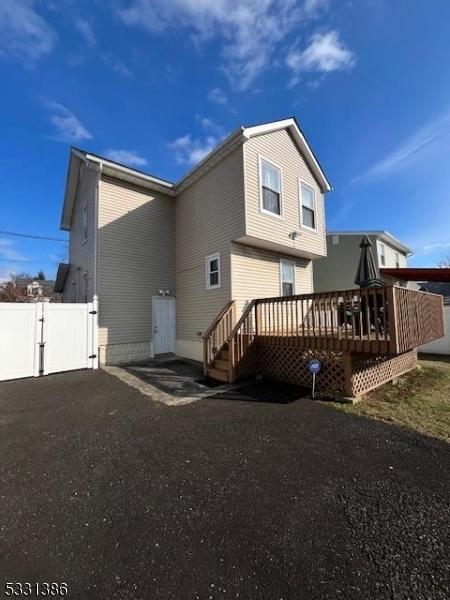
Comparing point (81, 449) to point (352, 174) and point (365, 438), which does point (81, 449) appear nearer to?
point (365, 438)

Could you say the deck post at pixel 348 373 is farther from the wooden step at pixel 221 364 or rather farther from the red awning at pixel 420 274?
the red awning at pixel 420 274

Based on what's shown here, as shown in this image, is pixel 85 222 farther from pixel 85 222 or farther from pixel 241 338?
pixel 241 338

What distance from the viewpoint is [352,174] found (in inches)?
521

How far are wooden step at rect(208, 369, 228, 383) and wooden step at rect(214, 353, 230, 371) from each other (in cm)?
9

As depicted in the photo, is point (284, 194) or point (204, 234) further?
point (204, 234)

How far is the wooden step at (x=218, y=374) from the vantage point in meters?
7.23

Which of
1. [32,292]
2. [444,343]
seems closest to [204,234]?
[444,343]

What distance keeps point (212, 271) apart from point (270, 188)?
11.3 ft

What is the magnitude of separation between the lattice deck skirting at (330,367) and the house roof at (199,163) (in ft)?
20.7

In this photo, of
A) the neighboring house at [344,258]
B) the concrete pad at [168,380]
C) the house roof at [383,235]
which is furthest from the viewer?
the neighboring house at [344,258]

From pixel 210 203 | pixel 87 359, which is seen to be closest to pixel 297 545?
pixel 87 359

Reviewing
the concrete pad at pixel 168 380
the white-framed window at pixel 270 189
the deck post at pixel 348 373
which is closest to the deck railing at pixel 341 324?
the deck post at pixel 348 373

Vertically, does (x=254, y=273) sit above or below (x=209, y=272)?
below

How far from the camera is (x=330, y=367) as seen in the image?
622 centimetres
